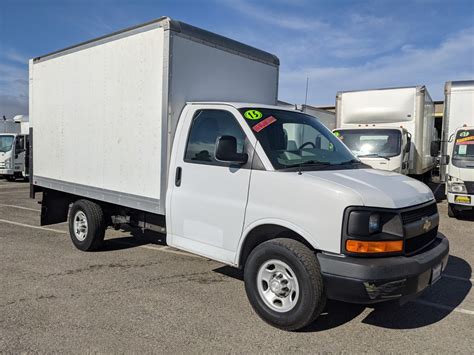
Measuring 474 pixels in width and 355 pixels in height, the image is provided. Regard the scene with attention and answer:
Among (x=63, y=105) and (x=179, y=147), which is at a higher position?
(x=63, y=105)

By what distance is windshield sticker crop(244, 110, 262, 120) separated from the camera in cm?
441

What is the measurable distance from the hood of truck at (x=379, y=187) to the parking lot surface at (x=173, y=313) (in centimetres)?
104

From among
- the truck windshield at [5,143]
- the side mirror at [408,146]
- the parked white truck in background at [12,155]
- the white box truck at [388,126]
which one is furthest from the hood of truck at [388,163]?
the truck windshield at [5,143]

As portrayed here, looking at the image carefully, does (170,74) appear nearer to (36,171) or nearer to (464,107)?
(36,171)

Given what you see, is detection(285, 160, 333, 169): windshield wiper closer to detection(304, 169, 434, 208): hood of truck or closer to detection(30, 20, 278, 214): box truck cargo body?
detection(304, 169, 434, 208): hood of truck

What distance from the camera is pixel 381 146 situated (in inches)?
414

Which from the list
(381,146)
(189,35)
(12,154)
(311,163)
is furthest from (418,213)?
(12,154)

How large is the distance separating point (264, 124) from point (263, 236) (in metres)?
1.17

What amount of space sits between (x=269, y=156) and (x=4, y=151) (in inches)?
703

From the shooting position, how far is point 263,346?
356cm

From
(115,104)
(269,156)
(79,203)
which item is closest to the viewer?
(269,156)

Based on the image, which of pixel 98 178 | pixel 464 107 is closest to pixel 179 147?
pixel 98 178

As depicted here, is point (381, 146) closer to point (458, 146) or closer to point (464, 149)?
point (458, 146)

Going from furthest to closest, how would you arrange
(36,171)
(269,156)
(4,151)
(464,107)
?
(4,151)
(464,107)
(36,171)
(269,156)
